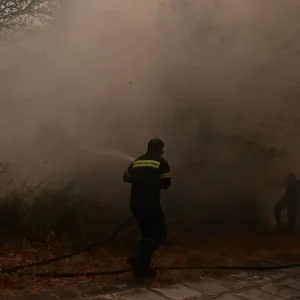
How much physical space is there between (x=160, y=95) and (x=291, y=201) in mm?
2925

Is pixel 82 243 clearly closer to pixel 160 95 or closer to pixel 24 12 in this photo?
pixel 160 95

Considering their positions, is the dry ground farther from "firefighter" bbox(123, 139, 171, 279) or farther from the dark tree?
the dark tree

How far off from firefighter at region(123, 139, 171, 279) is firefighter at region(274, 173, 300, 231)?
12.9 feet

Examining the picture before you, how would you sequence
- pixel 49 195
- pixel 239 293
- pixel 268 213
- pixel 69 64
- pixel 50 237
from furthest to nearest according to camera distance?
pixel 268 213
pixel 69 64
pixel 49 195
pixel 50 237
pixel 239 293

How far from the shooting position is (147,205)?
4.32 meters

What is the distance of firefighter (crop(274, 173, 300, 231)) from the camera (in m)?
7.64

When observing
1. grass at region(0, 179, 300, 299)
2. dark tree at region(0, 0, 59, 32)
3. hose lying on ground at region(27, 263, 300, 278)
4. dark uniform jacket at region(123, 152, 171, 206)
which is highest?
dark tree at region(0, 0, 59, 32)

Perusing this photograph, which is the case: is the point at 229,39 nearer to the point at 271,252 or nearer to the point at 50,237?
the point at 271,252

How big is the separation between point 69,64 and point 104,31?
75 cm

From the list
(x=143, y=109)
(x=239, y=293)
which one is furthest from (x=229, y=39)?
(x=239, y=293)

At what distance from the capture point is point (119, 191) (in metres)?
6.49

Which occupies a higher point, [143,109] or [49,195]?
[143,109]

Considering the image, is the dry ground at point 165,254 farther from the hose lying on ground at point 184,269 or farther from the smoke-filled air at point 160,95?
the smoke-filled air at point 160,95

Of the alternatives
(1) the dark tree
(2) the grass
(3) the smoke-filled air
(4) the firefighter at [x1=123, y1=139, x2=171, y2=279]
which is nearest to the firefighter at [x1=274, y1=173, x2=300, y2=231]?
(3) the smoke-filled air
